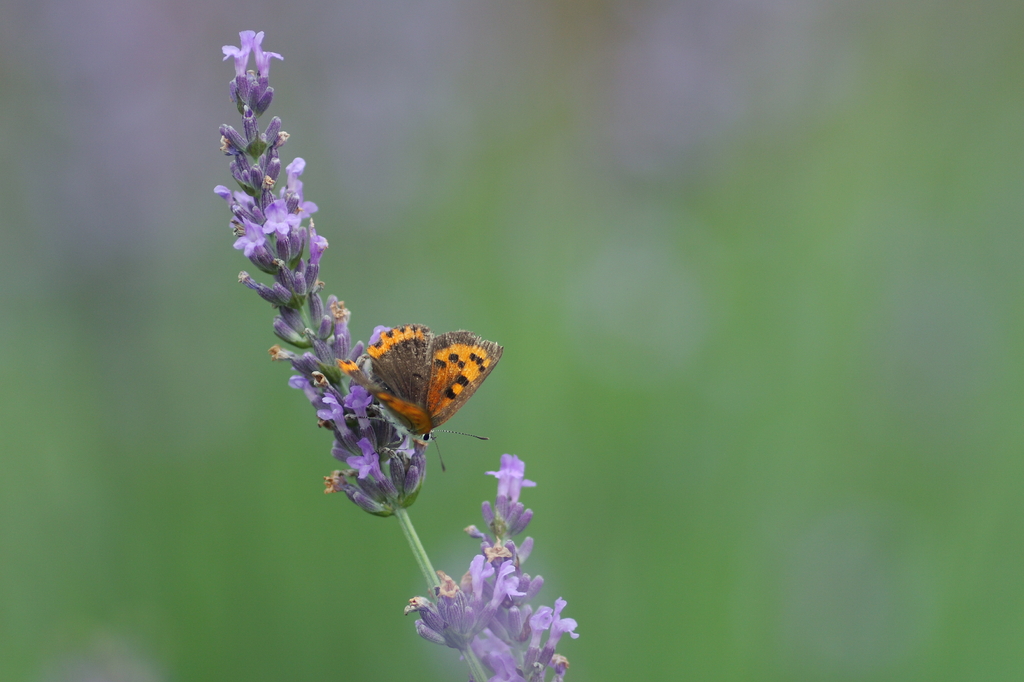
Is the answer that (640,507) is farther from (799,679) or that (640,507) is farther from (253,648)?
(253,648)

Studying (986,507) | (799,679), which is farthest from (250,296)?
(986,507)

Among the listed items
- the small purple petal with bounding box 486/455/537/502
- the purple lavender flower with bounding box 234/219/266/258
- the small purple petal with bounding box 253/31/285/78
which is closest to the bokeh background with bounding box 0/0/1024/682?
the small purple petal with bounding box 486/455/537/502

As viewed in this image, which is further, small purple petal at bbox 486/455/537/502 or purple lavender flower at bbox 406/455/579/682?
small purple petal at bbox 486/455/537/502

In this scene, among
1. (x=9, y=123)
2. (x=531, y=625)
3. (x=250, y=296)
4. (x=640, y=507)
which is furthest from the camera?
(x=250, y=296)

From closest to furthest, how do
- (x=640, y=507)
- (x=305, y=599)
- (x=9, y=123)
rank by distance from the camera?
(x=305, y=599) → (x=640, y=507) → (x=9, y=123)

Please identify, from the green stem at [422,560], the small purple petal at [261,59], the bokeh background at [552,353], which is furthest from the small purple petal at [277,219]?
the bokeh background at [552,353]

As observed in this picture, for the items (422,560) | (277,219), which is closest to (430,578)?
(422,560)

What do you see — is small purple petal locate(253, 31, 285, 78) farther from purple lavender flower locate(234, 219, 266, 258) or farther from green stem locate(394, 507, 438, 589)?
green stem locate(394, 507, 438, 589)
